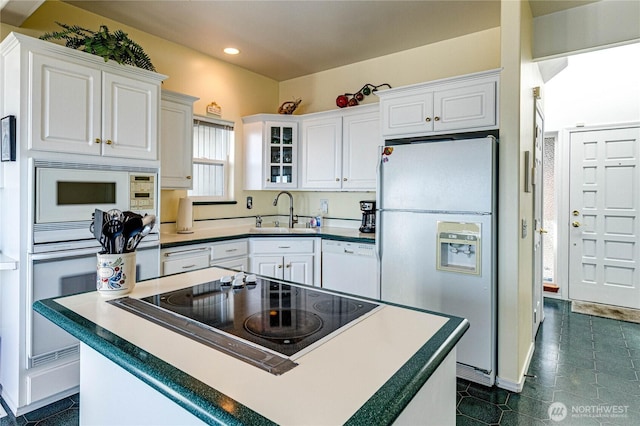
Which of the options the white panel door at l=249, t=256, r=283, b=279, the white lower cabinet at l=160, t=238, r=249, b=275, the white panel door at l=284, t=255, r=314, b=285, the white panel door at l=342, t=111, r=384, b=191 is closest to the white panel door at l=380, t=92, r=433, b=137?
the white panel door at l=342, t=111, r=384, b=191

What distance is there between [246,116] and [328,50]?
1180 mm

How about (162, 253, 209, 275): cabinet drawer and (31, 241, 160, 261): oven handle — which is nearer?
(31, 241, 160, 261): oven handle

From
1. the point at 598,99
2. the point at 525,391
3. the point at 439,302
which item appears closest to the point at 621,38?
the point at 598,99

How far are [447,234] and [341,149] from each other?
1613 mm

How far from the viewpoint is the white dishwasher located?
10.7 ft

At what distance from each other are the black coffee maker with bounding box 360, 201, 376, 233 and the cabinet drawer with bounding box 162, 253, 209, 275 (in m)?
1.54

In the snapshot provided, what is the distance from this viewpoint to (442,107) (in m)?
2.73

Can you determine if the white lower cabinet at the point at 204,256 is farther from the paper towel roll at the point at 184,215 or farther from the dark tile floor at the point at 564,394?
the dark tile floor at the point at 564,394

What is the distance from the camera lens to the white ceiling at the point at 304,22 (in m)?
2.80

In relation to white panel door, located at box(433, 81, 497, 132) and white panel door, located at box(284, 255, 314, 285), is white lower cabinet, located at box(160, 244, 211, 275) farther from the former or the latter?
white panel door, located at box(433, 81, 497, 132)

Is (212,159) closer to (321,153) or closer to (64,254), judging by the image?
(321,153)

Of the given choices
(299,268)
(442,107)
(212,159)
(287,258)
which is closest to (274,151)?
(212,159)

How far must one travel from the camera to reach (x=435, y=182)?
2613mm

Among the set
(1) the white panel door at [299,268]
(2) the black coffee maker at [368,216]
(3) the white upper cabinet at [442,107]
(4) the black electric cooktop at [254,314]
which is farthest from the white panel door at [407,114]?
(4) the black electric cooktop at [254,314]
